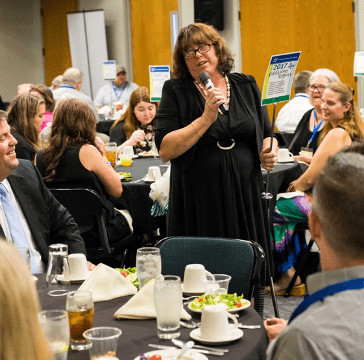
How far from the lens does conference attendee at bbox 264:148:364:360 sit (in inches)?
43.6

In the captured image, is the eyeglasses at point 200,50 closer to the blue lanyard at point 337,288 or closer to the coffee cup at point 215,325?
the coffee cup at point 215,325

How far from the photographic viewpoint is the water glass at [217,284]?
1.94 metres

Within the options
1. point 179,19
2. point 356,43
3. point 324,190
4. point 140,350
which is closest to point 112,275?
point 140,350

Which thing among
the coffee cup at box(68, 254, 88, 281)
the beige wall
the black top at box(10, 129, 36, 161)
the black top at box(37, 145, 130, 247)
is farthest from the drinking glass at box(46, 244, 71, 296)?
the beige wall

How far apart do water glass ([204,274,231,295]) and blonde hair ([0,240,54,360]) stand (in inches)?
41.4

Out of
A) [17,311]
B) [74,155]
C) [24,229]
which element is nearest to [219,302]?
[17,311]

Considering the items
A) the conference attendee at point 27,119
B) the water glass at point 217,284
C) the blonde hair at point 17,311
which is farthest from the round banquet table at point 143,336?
the conference attendee at point 27,119

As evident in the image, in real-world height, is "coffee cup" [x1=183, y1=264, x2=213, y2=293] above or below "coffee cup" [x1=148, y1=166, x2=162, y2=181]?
above

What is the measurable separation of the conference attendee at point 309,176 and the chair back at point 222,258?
170 cm

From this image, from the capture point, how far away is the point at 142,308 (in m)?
1.81

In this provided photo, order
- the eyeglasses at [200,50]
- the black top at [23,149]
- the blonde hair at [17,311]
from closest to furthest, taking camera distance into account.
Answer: the blonde hair at [17,311] < the eyeglasses at [200,50] < the black top at [23,149]

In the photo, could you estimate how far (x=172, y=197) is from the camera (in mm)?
3199

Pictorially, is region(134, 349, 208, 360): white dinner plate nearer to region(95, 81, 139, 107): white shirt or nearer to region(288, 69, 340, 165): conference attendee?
region(288, 69, 340, 165): conference attendee

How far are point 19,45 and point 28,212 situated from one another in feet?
36.7
